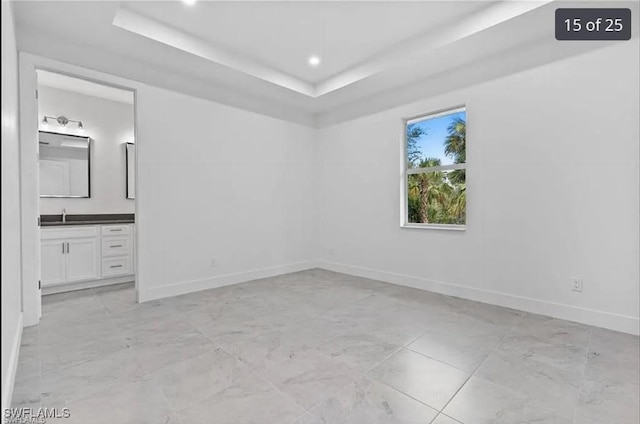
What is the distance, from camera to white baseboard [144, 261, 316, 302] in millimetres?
3551

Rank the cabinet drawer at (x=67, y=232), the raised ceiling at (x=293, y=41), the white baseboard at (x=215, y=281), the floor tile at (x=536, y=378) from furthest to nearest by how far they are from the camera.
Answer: the cabinet drawer at (x=67, y=232)
the white baseboard at (x=215, y=281)
the raised ceiling at (x=293, y=41)
the floor tile at (x=536, y=378)

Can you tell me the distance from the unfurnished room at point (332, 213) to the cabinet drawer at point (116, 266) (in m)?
0.02

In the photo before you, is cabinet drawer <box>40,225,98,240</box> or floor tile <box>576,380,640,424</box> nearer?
floor tile <box>576,380,640,424</box>

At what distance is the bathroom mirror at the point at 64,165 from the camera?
4332 mm

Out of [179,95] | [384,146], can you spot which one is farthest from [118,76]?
[384,146]

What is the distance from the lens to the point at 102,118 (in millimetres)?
4730

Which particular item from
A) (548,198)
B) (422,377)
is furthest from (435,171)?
(422,377)

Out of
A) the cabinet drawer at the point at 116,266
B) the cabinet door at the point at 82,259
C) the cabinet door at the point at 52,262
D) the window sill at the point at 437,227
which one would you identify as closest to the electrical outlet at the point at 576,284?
the window sill at the point at 437,227

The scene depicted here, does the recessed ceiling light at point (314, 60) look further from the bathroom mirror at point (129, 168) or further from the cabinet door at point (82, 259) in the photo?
the cabinet door at point (82, 259)

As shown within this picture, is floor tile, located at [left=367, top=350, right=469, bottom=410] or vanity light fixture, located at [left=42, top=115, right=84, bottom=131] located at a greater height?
vanity light fixture, located at [left=42, top=115, right=84, bottom=131]

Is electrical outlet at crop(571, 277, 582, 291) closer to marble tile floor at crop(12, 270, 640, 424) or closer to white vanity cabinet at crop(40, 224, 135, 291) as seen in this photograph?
Result: marble tile floor at crop(12, 270, 640, 424)

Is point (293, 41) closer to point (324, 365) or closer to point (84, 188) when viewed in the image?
point (324, 365)

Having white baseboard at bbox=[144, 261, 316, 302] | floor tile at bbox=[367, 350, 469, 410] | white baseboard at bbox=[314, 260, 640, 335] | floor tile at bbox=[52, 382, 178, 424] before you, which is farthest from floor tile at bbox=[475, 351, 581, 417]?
white baseboard at bbox=[144, 261, 316, 302]

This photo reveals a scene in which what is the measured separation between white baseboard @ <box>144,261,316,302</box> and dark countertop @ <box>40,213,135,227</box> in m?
1.43
